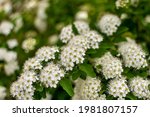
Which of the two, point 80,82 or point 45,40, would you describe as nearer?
point 80,82

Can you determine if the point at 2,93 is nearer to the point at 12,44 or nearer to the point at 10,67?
the point at 10,67

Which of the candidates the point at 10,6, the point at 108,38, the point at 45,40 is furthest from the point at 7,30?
the point at 108,38

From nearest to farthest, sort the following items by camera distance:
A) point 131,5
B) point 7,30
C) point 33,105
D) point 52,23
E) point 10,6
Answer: point 33,105, point 131,5, point 7,30, point 52,23, point 10,6

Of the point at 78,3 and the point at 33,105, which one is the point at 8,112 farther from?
the point at 78,3

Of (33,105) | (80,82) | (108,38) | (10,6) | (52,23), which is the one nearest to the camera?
(33,105)

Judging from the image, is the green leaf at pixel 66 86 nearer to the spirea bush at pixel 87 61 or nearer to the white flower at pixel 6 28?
the spirea bush at pixel 87 61

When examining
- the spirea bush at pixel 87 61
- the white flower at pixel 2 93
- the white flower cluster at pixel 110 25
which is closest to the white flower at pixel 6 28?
the spirea bush at pixel 87 61

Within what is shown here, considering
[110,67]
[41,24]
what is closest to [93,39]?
[110,67]
